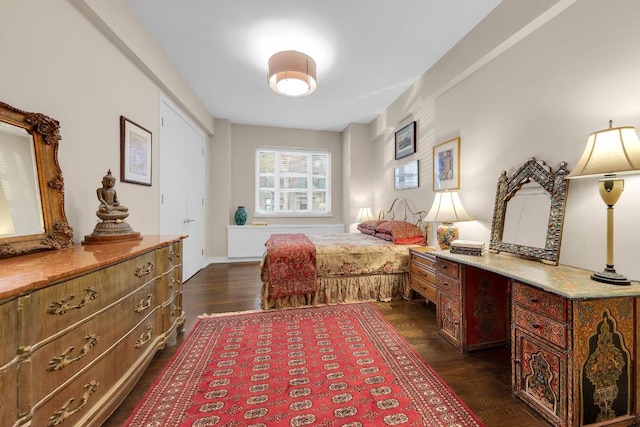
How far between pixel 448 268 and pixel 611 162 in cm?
116

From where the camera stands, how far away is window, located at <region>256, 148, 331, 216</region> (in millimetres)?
5484

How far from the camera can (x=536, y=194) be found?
1843 millimetres

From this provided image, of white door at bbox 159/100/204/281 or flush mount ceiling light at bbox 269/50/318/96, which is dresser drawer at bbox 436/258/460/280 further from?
white door at bbox 159/100/204/281

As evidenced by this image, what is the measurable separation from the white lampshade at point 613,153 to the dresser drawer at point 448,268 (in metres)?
0.96

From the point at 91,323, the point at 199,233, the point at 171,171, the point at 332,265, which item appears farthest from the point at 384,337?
the point at 199,233

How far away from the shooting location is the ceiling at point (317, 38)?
2119mm

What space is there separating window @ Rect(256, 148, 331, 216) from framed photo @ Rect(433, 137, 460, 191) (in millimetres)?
3008

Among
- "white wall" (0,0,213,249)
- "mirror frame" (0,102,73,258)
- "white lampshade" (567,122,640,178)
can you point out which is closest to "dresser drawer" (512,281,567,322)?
"white lampshade" (567,122,640,178)

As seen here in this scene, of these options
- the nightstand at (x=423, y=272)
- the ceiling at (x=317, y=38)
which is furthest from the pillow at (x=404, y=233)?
the ceiling at (x=317, y=38)

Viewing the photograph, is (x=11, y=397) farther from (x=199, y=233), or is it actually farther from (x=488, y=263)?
(x=199, y=233)

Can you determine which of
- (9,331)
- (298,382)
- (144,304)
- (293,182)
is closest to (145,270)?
(144,304)

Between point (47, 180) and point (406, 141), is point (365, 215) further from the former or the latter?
point (47, 180)

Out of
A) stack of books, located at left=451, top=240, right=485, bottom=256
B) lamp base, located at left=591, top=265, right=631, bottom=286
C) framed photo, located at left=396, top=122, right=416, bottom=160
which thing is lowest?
lamp base, located at left=591, top=265, right=631, bottom=286

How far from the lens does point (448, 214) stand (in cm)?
240
